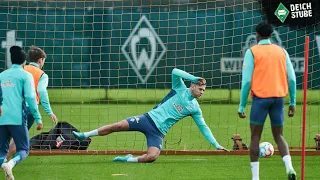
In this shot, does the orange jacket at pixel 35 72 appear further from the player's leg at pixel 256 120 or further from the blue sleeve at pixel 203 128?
the player's leg at pixel 256 120

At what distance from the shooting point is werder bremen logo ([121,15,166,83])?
72.6 ft

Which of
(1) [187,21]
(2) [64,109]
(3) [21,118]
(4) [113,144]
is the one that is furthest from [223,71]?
(3) [21,118]

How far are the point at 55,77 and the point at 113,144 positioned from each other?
735 centimetres

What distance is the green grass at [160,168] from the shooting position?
11266 mm

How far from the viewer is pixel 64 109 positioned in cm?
2103

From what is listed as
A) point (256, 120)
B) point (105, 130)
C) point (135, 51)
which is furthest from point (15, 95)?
point (135, 51)

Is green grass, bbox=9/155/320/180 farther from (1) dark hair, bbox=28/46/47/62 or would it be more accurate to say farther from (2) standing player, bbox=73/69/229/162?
(1) dark hair, bbox=28/46/47/62

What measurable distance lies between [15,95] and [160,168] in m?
2.76

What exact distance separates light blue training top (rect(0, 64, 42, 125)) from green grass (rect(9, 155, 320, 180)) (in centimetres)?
125

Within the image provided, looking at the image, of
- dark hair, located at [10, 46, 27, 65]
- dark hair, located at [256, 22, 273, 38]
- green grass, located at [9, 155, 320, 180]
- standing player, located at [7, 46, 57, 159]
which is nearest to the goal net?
green grass, located at [9, 155, 320, 180]

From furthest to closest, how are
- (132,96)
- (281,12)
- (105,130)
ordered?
(132,96) < (281,12) < (105,130)

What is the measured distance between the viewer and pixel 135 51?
22281 mm

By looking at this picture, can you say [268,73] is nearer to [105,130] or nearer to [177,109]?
[177,109]
